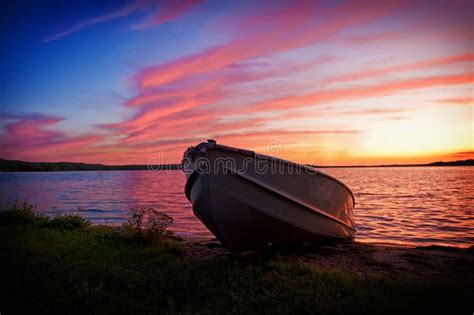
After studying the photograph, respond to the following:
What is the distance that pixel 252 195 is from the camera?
19.9 ft

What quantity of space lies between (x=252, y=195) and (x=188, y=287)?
2.11 m

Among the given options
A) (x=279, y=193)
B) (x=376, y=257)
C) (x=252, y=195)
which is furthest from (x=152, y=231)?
(x=376, y=257)

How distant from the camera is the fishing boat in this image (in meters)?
5.84

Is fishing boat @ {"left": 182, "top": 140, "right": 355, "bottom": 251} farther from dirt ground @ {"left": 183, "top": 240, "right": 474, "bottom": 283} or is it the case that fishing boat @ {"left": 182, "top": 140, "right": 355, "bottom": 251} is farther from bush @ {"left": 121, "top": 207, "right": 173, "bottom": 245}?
bush @ {"left": 121, "top": 207, "right": 173, "bottom": 245}

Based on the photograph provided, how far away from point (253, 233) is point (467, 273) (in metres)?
4.40

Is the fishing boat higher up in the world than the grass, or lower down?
higher up

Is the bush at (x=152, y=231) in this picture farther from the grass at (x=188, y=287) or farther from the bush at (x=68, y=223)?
the bush at (x=68, y=223)

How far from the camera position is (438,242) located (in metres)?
10.4

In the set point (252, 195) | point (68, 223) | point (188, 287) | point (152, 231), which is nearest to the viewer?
point (188, 287)

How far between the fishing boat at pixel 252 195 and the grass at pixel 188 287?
0.65m

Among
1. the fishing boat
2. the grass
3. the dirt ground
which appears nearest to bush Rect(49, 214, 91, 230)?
the grass

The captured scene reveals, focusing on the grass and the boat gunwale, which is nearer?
the grass

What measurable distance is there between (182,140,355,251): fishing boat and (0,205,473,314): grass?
652 mm

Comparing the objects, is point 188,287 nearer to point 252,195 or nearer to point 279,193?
point 252,195
